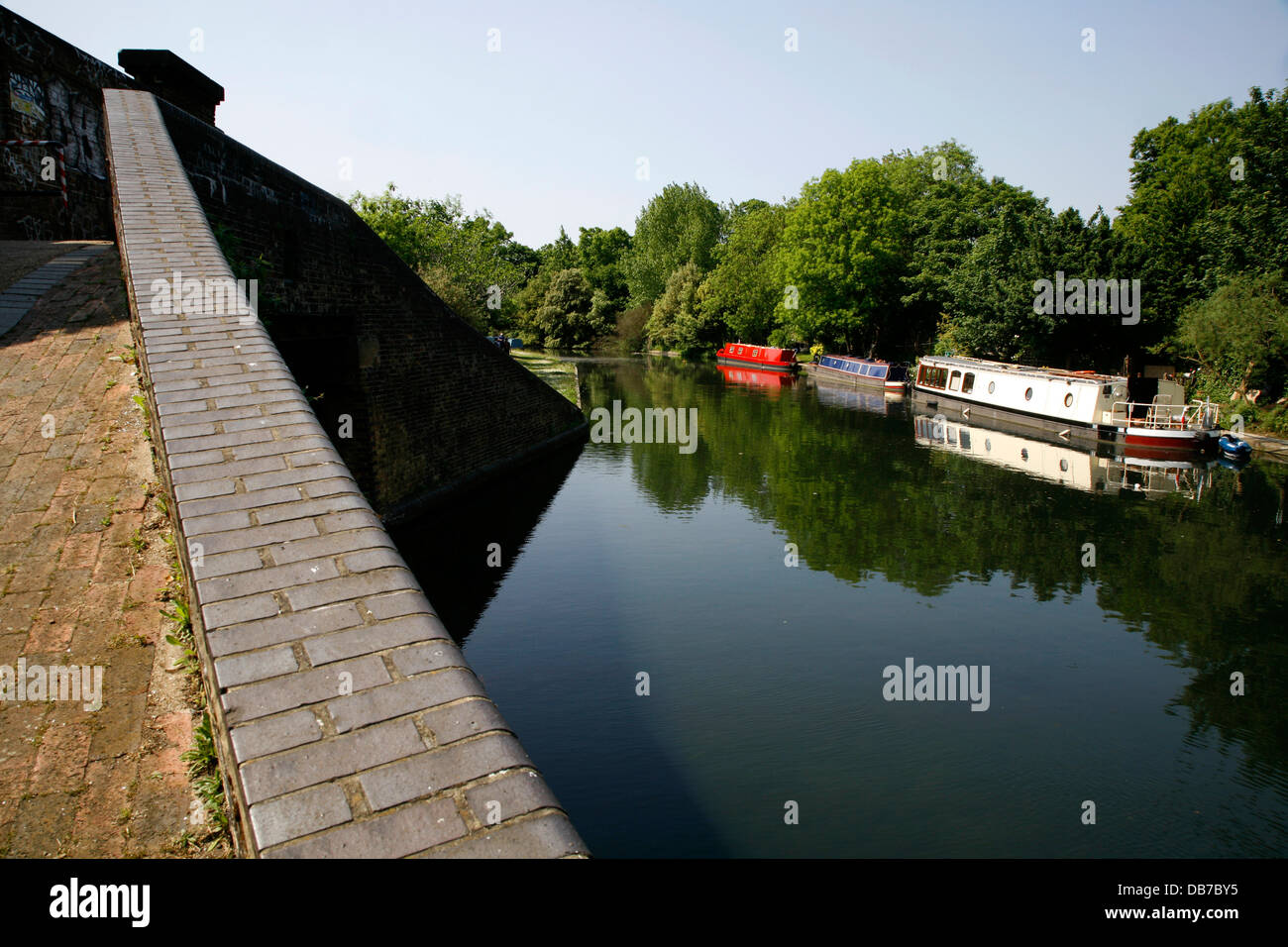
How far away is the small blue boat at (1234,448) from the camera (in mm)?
21672

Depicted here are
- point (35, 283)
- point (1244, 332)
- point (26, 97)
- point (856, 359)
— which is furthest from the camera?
point (856, 359)

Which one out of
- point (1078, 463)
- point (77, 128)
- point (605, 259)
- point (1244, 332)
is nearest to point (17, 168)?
point (77, 128)

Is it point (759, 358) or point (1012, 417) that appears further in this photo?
point (759, 358)

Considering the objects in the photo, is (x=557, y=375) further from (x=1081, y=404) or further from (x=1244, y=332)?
(x=1244, y=332)

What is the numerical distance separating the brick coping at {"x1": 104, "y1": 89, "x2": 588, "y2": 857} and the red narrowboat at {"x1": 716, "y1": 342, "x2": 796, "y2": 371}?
47.4 meters

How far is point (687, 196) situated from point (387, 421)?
197 feet

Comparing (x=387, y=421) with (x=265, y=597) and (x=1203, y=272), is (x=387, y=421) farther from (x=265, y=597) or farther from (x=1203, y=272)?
(x=1203, y=272)

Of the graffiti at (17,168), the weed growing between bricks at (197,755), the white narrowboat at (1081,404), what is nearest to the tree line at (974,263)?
the white narrowboat at (1081,404)

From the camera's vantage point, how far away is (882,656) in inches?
360

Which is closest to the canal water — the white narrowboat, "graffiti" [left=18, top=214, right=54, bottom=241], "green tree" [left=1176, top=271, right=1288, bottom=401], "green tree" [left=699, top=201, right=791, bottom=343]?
the white narrowboat

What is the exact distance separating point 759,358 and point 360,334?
4094cm

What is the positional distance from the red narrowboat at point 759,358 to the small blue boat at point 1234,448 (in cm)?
2817
